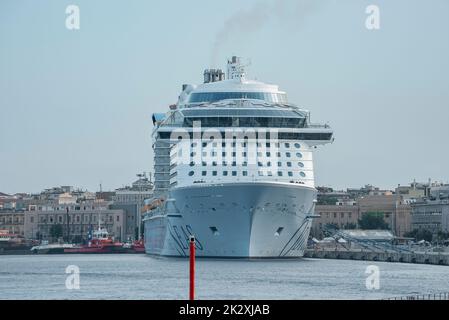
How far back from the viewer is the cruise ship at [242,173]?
69.0 m

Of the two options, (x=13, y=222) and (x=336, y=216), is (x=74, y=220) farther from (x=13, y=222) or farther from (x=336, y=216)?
(x=336, y=216)

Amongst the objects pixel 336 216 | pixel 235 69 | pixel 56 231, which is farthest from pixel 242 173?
pixel 56 231

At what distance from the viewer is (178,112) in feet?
248

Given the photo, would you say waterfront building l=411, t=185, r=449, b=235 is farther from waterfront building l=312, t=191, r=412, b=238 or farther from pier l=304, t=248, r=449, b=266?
pier l=304, t=248, r=449, b=266

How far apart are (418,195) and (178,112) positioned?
4001 inches

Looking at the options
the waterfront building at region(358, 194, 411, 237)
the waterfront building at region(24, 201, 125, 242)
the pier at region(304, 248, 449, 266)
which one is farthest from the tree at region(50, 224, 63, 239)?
the pier at region(304, 248, 449, 266)

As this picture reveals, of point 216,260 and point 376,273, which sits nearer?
point 376,273

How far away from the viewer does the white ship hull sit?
68688 millimetres

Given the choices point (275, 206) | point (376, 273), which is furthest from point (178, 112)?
point (376, 273)

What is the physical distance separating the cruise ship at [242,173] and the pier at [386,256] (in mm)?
10113

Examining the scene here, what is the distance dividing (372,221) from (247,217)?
264ft

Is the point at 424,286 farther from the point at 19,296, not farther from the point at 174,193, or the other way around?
the point at 174,193

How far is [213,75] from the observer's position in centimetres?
9206

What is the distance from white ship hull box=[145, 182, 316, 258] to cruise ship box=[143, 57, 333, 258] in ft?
0.15
